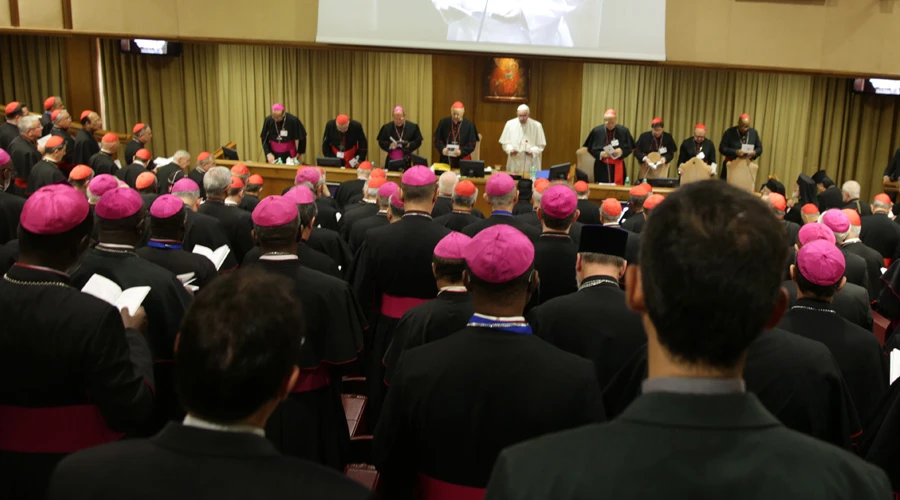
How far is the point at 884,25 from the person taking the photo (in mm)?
11195

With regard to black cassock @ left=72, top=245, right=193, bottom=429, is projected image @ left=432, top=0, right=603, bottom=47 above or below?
above

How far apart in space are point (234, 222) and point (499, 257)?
14.3ft

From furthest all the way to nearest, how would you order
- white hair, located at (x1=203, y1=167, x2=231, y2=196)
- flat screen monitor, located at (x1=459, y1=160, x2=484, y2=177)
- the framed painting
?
the framed painting → flat screen monitor, located at (x1=459, y1=160, x2=484, y2=177) → white hair, located at (x1=203, y1=167, x2=231, y2=196)

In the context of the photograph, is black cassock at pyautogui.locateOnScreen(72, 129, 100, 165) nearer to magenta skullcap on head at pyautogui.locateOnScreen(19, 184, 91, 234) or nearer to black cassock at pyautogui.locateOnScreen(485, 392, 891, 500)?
magenta skullcap on head at pyautogui.locateOnScreen(19, 184, 91, 234)

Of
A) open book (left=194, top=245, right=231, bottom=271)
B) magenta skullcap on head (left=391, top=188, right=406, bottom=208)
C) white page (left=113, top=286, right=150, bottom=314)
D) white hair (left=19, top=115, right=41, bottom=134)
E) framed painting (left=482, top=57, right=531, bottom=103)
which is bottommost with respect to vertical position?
open book (left=194, top=245, right=231, bottom=271)

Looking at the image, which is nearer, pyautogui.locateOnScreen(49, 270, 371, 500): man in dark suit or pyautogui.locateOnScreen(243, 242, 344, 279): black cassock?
pyautogui.locateOnScreen(49, 270, 371, 500): man in dark suit

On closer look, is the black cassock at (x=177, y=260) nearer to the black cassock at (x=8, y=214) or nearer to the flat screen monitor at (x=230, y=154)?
the black cassock at (x=8, y=214)

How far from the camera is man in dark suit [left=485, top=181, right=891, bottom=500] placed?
1237 millimetres

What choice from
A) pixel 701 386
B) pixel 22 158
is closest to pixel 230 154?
pixel 22 158

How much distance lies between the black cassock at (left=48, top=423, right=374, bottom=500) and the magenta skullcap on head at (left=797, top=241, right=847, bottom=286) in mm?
2823

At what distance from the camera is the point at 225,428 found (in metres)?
1.50

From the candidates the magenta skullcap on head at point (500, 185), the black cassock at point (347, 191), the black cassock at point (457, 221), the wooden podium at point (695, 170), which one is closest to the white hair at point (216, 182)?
the black cassock at point (457, 221)

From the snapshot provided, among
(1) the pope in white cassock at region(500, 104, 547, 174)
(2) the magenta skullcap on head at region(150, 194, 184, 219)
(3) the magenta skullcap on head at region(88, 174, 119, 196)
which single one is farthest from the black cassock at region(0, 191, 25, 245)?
(1) the pope in white cassock at region(500, 104, 547, 174)

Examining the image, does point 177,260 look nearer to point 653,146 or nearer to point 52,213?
point 52,213
